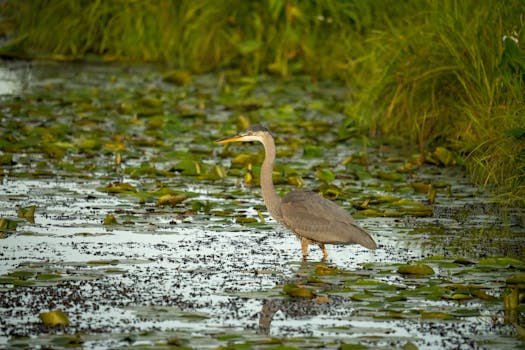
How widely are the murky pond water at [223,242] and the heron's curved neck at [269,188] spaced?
28cm

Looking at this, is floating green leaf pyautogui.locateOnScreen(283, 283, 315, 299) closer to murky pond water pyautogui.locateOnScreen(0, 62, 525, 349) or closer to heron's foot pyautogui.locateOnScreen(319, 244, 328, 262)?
murky pond water pyautogui.locateOnScreen(0, 62, 525, 349)

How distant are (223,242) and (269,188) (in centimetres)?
50

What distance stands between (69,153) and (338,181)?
9.38 ft

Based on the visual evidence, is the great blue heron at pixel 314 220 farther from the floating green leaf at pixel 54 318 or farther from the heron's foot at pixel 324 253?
the floating green leaf at pixel 54 318

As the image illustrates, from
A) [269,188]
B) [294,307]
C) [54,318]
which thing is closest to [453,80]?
[269,188]

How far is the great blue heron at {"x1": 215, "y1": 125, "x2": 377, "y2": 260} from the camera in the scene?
25.3ft

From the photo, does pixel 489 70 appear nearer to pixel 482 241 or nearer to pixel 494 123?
pixel 494 123

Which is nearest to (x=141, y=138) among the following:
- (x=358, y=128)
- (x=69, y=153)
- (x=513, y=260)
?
(x=69, y=153)

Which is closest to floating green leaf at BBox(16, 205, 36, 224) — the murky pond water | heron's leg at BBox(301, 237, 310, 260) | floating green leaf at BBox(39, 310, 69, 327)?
the murky pond water

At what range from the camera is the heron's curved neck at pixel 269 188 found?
8172mm

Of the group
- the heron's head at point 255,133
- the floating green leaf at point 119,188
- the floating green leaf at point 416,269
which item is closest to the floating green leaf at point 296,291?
the floating green leaf at point 416,269

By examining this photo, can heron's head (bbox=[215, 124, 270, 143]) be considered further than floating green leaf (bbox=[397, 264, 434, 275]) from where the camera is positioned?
Yes

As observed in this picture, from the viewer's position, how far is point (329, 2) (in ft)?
55.5

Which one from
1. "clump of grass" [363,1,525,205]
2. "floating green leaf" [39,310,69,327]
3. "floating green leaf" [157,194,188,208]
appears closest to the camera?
"floating green leaf" [39,310,69,327]
